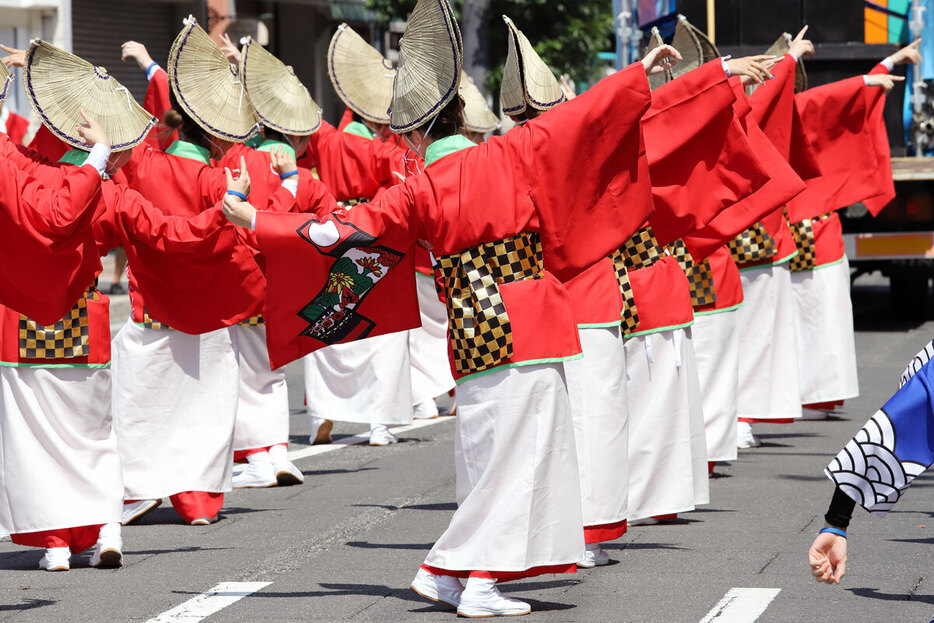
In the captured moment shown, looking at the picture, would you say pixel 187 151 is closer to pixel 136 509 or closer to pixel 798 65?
pixel 136 509

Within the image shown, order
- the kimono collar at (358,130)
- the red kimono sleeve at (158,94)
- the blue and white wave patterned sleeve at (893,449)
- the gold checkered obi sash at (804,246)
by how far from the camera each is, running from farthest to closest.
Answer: the kimono collar at (358,130)
the gold checkered obi sash at (804,246)
the red kimono sleeve at (158,94)
the blue and white wave patterned sleeve at (893,449)

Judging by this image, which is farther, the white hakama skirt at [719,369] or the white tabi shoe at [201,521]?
the white hakama skirt at [719,369]

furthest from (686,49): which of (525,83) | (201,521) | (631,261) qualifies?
(201,521)

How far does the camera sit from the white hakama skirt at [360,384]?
362 inches

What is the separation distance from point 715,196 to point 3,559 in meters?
3.18

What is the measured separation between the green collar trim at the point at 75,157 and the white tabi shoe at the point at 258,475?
2.37 metres

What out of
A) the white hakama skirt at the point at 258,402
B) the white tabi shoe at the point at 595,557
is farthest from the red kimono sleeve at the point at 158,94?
the white tabi shoe at the point at 595,557

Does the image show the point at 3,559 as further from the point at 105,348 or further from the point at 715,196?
the point at 715,196

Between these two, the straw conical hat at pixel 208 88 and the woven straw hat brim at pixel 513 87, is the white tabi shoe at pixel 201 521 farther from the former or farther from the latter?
the woven straw hat brim at pixel 513 87

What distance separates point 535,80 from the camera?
6293 mm

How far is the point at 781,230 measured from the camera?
895cm

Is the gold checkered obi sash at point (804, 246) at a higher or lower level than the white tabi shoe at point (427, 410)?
higher

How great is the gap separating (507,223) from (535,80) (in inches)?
54.0

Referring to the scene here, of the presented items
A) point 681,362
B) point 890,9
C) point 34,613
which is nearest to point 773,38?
point 890,9
